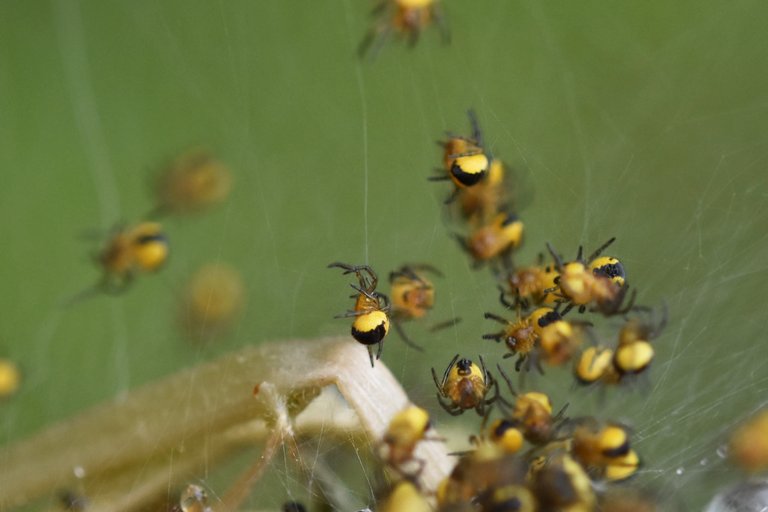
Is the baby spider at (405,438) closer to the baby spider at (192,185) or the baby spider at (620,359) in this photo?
the baby spider at (620,359)

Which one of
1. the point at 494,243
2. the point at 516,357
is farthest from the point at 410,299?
the point at 516,357

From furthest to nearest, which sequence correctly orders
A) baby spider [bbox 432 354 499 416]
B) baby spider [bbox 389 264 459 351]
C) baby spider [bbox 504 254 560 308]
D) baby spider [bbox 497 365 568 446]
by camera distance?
1. baby spider [bbox 389 264 459 351]
2. baby spider [bbox 504 254 560 308]
3. baby spider [bbox 432 354 499 416]
4. baby spider [bbox 497 365 568 446]

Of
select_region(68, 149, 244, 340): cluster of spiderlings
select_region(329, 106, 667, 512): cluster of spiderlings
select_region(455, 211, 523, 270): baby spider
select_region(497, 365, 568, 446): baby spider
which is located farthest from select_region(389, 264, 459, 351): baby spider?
select_region(68, 149, 244, 340): cluster of spiderlings

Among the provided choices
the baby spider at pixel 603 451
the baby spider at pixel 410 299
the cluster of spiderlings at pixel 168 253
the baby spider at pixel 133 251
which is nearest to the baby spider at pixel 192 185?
the cluster of spiderlings at pixel 168 253

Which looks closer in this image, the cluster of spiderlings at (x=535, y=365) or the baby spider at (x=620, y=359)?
the cluster of spiderlings at (x=535, y=365)

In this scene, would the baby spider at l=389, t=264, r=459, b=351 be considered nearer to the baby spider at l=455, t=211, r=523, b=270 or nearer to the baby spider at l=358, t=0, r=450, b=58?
the baby spider at l=455, t=211, r=523, b=270

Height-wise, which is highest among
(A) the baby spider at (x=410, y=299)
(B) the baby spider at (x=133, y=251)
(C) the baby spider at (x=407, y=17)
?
(C) the baby spider at (x=407, y=17)

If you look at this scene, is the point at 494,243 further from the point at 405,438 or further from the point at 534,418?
the point at 405,438

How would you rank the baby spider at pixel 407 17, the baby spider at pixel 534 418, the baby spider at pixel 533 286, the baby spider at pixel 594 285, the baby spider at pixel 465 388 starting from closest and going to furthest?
the baby spider at pixel 534 418, the baby spider at pixel 465 388, the baby spider at pixel 594 285, the baby spider at pixel 533 286, the baby spider at pixel 407 17
